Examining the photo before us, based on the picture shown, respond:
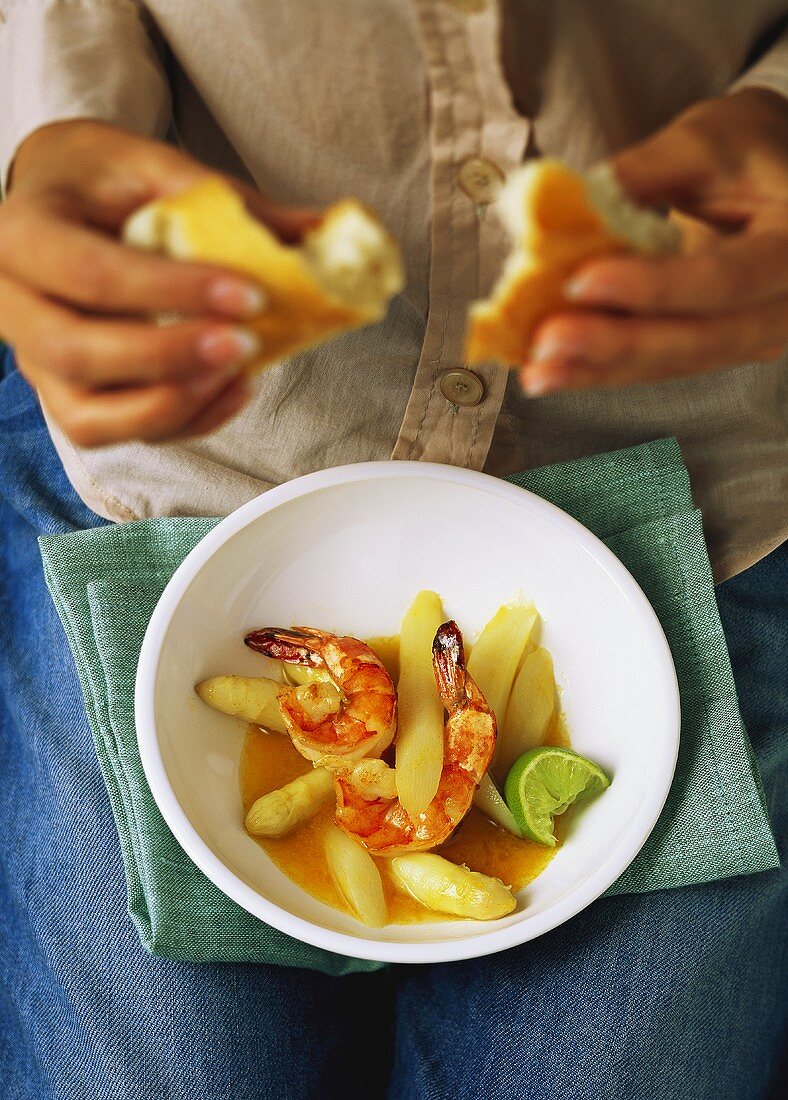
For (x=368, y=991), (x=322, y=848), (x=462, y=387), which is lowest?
(x=368, y=991)

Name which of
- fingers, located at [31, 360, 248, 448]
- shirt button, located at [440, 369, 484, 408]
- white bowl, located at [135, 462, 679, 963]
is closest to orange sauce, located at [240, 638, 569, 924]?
white bowl, located at [135, 462, 679, 963]

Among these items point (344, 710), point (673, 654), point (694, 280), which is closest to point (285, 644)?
point (344, 710)

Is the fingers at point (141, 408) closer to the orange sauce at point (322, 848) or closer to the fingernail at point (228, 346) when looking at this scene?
the fingernail at point (228, 346)

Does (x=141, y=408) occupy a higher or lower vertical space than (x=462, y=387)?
higher

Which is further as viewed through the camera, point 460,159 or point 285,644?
point 285,644

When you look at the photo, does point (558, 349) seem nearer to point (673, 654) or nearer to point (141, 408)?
point (141, 408)

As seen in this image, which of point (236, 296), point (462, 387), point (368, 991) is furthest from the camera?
point (368, 991)

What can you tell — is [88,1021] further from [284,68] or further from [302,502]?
[284,68]

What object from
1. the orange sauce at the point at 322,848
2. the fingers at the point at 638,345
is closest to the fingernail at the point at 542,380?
the fingers at the point at 638,345
